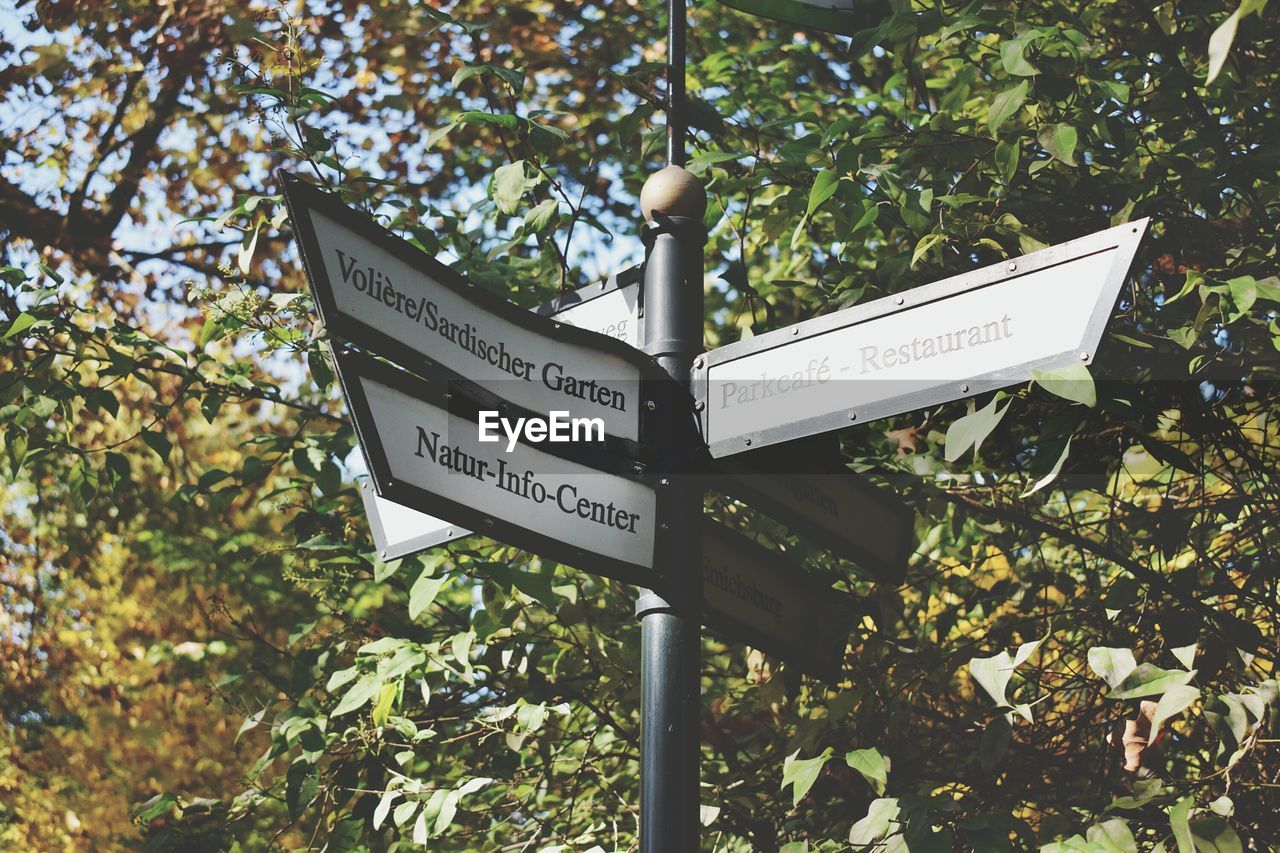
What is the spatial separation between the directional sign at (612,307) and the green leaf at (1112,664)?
1.03 m

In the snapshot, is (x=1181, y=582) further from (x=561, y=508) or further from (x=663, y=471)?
(x=561, y=508)

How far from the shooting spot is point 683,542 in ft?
7.87

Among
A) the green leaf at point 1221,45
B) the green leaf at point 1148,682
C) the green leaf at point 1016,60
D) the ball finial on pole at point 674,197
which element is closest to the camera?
the green leaf at point 1221,45

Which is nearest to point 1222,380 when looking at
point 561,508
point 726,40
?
point 561,508

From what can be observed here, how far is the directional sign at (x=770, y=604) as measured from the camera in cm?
255

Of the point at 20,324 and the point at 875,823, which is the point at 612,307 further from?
the point at 20,324

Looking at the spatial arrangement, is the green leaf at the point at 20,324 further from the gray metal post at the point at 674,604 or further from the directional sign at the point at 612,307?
the gray metal post at the point at 674,604

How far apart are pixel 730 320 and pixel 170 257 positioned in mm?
3808

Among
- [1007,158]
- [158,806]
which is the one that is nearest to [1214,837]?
[1007,158]

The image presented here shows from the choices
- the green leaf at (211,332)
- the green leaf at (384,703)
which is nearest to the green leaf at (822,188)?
the green leaf at (384,703)

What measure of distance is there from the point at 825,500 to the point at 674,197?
27.2 inches

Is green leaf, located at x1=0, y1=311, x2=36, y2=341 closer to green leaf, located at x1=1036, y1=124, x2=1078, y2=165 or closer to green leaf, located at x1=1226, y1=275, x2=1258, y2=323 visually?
green leaf, located at x1=1036, y1=124, x2=1078, y2=165

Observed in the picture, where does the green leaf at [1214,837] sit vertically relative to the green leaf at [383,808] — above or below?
below

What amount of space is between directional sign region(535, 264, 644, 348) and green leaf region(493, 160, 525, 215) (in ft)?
1.19
